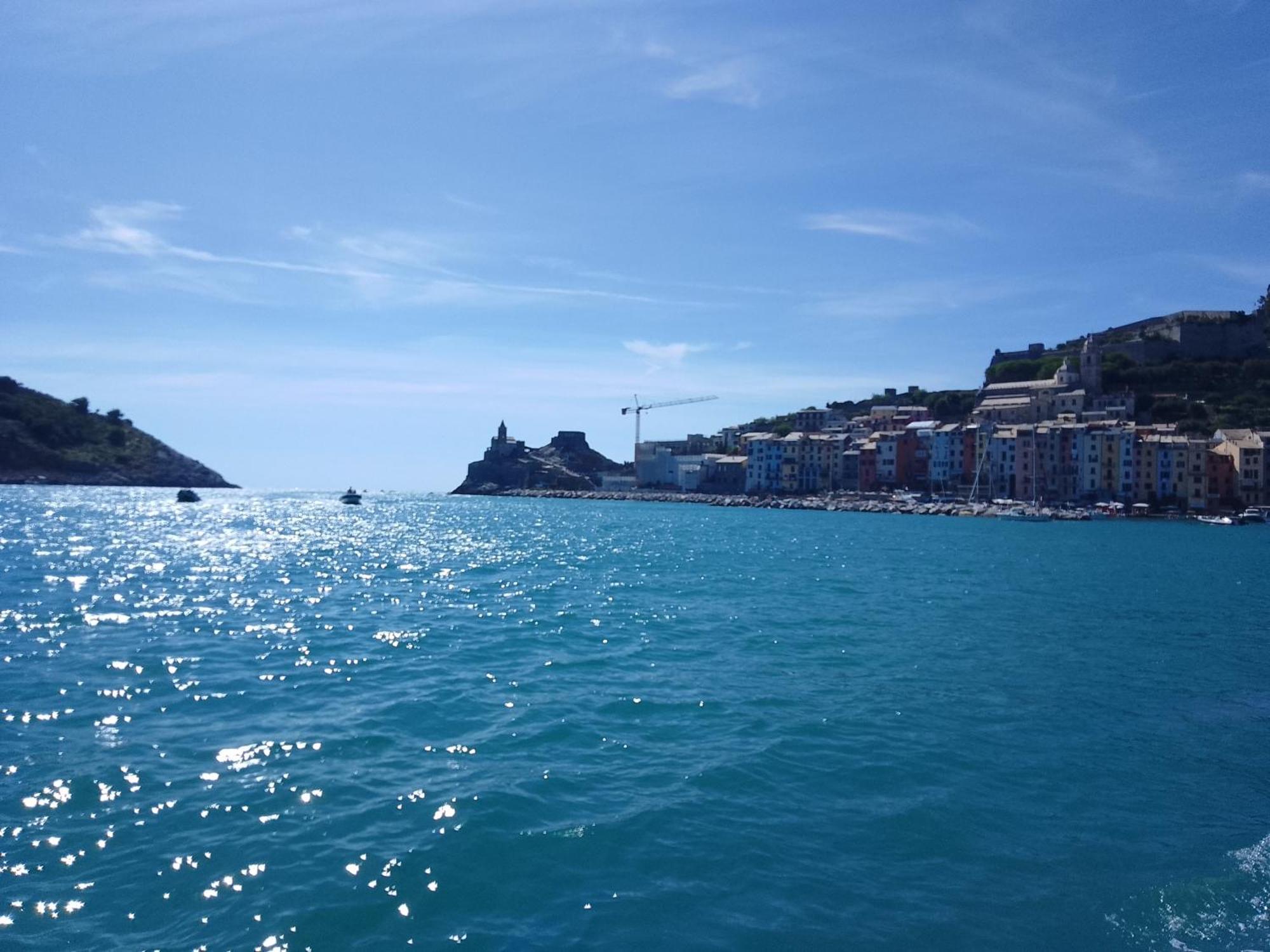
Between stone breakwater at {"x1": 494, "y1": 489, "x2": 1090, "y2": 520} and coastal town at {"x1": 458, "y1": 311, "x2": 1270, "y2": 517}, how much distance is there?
7.61 feet

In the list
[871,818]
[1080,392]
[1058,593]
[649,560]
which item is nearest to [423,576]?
[649,560]

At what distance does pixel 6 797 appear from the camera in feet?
27.5

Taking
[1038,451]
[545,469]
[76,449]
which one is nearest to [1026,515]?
[1038,451]

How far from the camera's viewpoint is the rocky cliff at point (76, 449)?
125m

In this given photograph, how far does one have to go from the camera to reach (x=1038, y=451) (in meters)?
99.8

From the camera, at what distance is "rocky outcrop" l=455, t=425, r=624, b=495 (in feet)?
560

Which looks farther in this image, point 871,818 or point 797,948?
point 871,818

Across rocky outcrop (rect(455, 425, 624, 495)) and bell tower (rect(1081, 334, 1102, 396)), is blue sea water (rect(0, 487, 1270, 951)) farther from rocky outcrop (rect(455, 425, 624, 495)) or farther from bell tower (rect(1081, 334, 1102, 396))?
rocky outcrop (rect(455, 425, 624, 495))

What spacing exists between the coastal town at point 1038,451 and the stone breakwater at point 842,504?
2.32 meters

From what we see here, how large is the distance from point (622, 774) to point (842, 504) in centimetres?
9748

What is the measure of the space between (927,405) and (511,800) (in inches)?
5385

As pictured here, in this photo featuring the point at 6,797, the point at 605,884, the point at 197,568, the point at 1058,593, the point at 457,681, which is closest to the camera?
the point at 605,884

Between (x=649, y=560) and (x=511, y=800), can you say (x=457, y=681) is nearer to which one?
(x=511, y=800)

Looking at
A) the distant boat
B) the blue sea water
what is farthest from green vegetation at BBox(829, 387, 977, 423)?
the blue sea water
